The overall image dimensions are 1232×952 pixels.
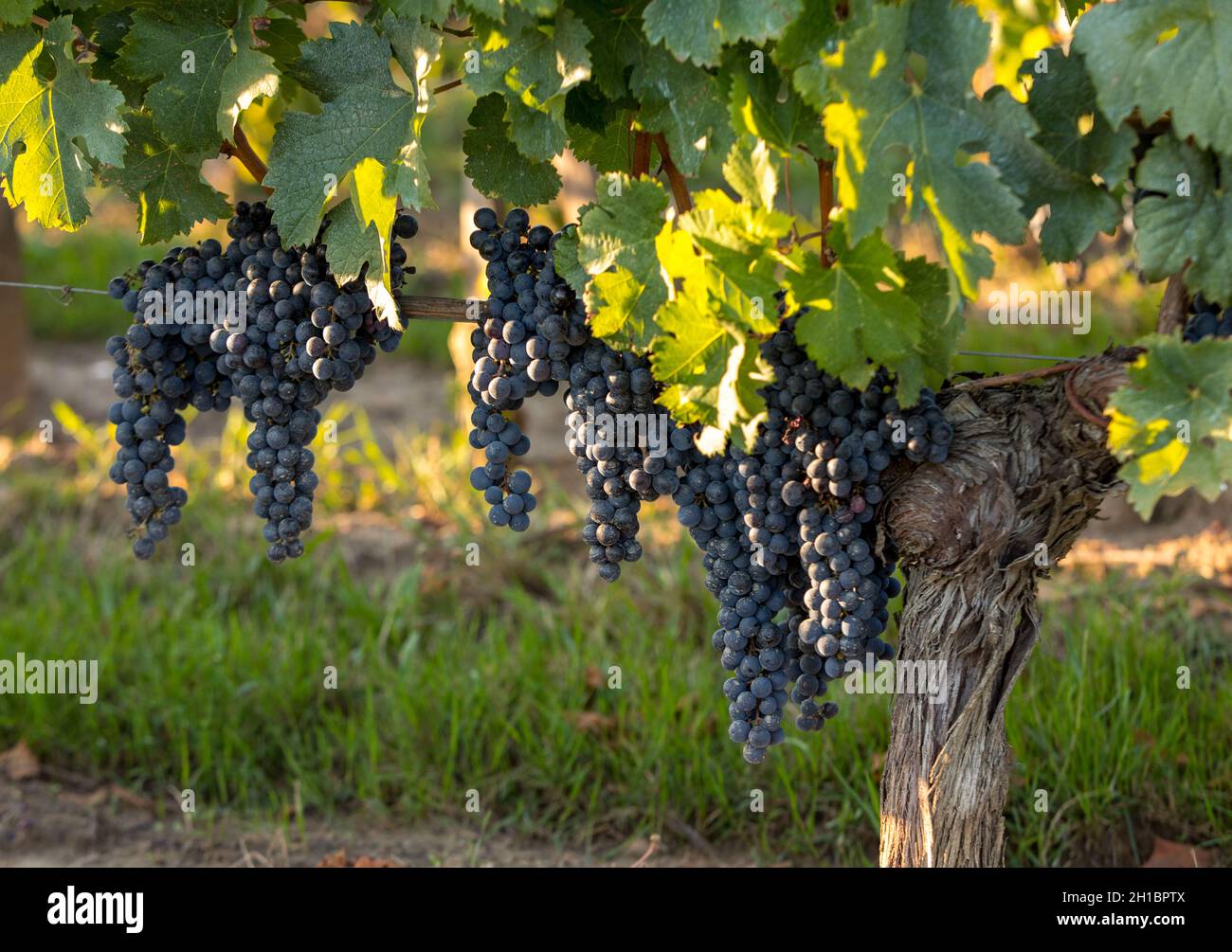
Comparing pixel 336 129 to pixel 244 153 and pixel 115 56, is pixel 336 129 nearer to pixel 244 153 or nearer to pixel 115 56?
pixel 244 153

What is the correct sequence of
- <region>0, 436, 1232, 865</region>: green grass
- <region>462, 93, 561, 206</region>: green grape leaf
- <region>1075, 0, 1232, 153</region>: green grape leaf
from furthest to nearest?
1. <region>0, 436, 1232, 865</region>: green grass
2. <region>462, 93, 561, 206</region>: green grape leaf
3. <region>1075, 0, 1232, 153</region>: green grape leaf

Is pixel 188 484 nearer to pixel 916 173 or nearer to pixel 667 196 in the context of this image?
pixel 667 196

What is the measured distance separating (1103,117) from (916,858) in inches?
49.0

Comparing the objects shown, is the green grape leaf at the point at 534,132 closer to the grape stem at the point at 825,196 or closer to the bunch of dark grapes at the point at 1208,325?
the grape stem at the point at 825,196

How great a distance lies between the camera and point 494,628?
3.98 metres

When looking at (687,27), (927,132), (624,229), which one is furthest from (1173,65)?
(624,229)

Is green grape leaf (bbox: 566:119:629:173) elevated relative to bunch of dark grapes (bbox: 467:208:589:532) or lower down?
elevated

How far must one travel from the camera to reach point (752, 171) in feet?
6.25

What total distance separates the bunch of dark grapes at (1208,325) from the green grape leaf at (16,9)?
72.7 inches

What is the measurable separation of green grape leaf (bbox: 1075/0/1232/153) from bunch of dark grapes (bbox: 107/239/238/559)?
1.46m

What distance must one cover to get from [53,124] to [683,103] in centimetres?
103

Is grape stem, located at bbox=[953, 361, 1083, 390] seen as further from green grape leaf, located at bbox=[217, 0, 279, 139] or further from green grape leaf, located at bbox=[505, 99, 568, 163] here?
green grape leaf, located at bbox=[217, 0, 279, 139]

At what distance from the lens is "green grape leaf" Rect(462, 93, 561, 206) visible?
214 centimetres

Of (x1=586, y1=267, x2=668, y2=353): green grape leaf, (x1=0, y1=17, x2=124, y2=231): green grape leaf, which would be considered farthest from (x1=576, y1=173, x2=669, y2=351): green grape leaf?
(x1=0, y1=17, x2=124, y2=231): green grape leaf
